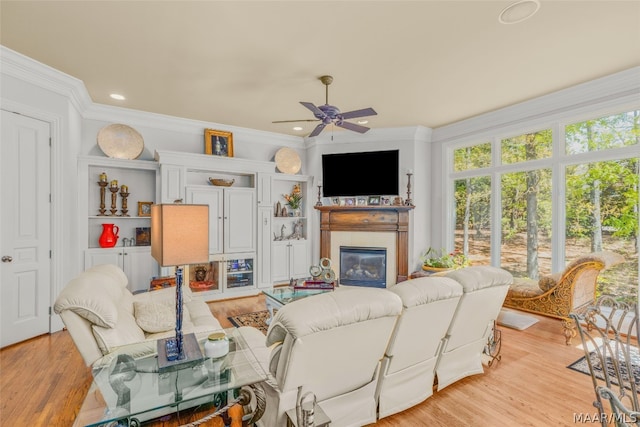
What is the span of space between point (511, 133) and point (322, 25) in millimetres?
3528

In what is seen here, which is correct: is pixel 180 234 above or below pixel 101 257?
above

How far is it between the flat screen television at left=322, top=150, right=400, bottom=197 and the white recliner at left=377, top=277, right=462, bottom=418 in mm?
3674

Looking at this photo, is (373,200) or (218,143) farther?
(373,200)

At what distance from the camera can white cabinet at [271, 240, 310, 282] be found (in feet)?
18.9

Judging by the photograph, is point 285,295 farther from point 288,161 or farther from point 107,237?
point 288,161

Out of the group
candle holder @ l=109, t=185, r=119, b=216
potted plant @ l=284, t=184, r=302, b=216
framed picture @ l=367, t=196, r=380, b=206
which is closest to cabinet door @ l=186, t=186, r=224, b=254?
candle holder @ l=109, t=185, r=119, b=216

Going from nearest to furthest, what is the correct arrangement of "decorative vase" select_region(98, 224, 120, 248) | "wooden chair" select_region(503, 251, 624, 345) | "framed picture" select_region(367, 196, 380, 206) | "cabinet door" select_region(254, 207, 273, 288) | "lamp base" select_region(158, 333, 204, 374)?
"lamp base" select_region(158, 333, 204, 374) < "wooden chair" select_region(503, 251, 624, 345) < "decorative vase" select_region(98, 224, 120, 248) < "cabinet door" select_region(254, 207, 273, 288) < "framed picture" select_region(367, 196, 380, 206)

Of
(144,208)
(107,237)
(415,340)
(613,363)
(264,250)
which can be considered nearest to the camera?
(613,363)

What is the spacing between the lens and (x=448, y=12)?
8.07 ft

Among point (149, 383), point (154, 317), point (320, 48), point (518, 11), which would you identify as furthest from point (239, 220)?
point (518, 11)

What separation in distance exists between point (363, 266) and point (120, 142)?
4328 millimetres

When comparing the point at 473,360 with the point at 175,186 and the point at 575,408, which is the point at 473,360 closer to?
the point at 575,408

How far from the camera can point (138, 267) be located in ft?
15.0

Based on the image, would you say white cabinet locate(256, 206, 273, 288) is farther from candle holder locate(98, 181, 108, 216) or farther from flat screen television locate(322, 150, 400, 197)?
candle holder locate(98, 181, 108, 216)
